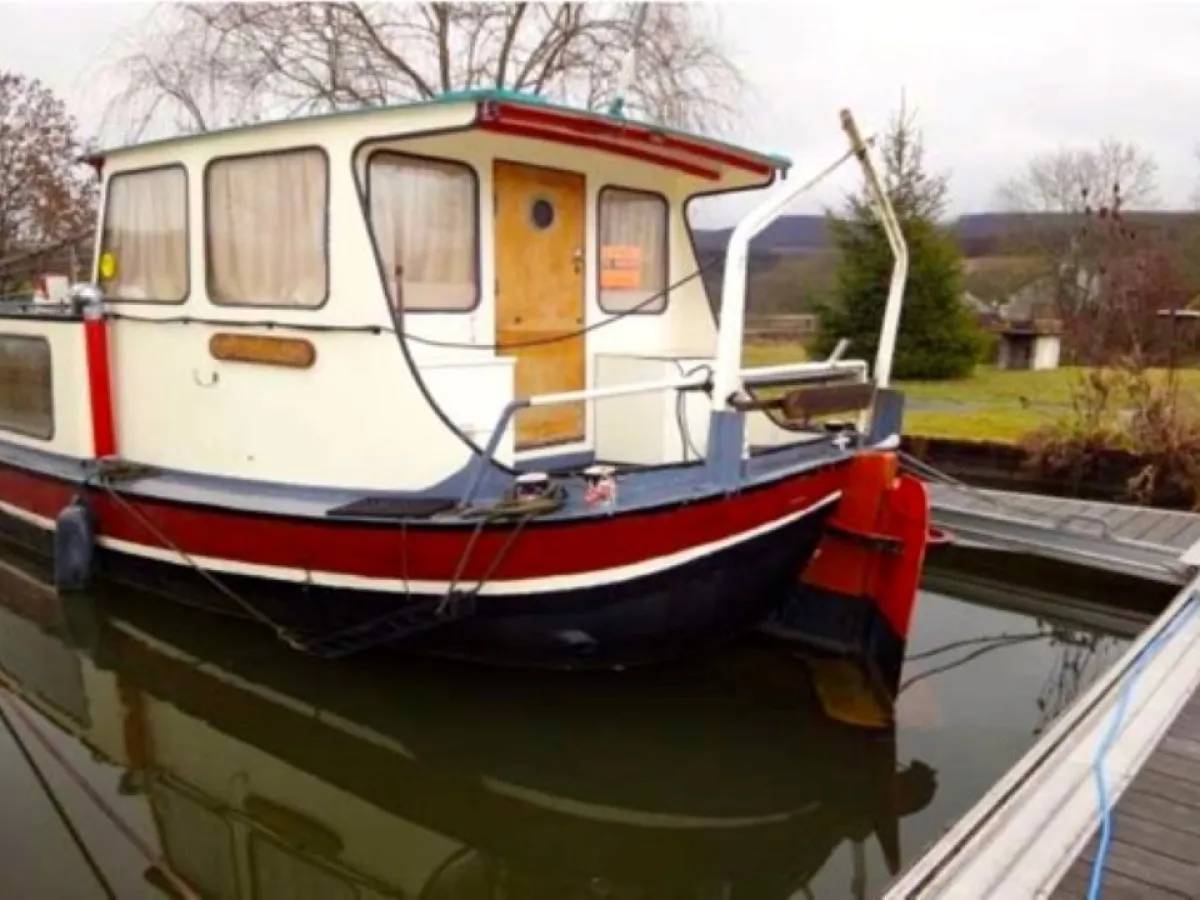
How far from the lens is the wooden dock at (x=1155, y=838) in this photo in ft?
9.50

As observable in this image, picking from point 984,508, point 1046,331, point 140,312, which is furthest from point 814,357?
point 140,312

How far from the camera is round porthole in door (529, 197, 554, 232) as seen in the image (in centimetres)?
539

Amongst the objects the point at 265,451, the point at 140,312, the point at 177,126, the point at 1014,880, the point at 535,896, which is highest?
the point at 177,126

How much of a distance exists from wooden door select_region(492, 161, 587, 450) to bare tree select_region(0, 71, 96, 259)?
39.0 ft

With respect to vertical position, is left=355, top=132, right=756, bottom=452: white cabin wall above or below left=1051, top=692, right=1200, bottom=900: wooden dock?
above

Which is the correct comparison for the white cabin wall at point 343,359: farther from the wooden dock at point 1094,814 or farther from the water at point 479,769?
the wooden dock at point 1094,814

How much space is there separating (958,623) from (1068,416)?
5132 millimetres

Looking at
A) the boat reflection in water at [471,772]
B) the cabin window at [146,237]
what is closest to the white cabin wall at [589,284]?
the boat reflection in water at [471,772]

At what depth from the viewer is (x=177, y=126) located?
41.1 feet

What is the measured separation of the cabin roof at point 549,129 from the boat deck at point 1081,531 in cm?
239

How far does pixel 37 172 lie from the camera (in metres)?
15.4

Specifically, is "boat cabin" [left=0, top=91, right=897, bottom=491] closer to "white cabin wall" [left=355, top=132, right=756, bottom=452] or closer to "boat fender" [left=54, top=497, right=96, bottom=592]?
"white cabin wall" [left=355, top=132, right=756, bottom=452]

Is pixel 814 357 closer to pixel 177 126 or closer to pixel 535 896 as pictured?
pixel 177 126

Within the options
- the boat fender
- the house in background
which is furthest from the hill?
the boat fender
